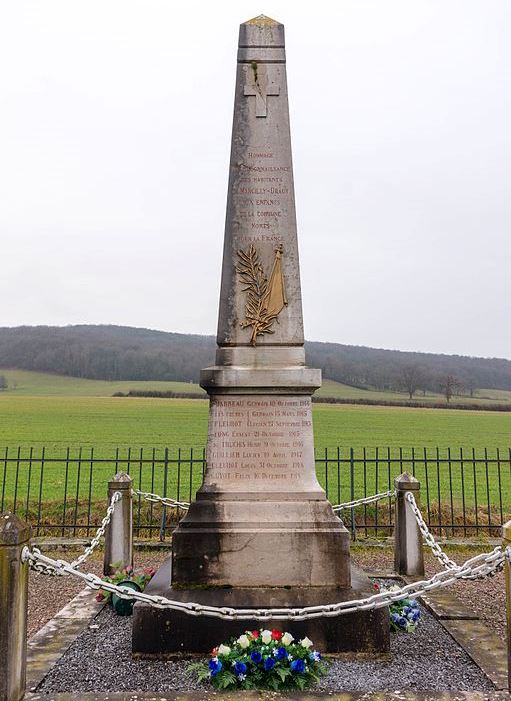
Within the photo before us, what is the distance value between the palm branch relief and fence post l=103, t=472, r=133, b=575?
2.73 m

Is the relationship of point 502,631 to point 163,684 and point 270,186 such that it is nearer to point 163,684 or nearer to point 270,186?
point 163,684

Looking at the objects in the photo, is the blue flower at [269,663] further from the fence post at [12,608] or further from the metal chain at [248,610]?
the fence post at [12,608]

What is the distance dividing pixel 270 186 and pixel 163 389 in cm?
6130

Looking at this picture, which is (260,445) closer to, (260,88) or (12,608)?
(12,608)

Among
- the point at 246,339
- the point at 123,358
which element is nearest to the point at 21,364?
the point at 123,358

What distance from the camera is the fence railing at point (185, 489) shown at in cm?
991

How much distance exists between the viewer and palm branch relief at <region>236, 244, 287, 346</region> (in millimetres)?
5656

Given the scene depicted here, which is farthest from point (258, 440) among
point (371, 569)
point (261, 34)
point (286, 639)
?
point (261, 34)

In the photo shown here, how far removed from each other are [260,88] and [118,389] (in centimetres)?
6786

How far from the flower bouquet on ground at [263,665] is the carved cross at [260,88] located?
16.3 feet

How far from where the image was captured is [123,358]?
83562 millimetres

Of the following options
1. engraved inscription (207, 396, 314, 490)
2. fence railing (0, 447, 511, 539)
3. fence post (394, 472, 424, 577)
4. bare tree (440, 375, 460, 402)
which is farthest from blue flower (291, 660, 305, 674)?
bare tree (440, 375, 460, 402)

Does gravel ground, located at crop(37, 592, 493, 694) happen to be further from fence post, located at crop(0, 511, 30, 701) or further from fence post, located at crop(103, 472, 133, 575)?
fence post, located at crop(103, 472, 133, 575)

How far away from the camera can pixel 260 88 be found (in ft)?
19.4
